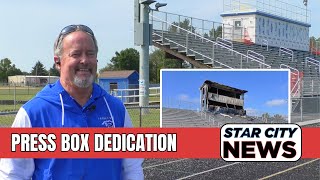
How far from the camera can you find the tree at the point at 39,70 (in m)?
101

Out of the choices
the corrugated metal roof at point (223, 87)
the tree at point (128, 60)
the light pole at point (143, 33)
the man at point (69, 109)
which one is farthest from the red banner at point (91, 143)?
the tree at point (128, 60)

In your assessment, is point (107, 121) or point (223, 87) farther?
point (223, 87)

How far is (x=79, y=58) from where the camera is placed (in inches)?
111

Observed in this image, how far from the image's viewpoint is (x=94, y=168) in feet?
9.44

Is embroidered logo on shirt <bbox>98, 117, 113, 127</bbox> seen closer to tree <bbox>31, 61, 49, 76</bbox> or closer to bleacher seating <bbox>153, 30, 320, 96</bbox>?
bleacher seating <bbox>153, 30, 320, 96</bbox>

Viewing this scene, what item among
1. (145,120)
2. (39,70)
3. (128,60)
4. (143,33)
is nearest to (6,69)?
(39,70)

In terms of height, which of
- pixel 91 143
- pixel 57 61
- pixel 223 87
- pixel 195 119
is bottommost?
pixel 195 119

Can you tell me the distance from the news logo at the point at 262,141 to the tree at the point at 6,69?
90956 mm

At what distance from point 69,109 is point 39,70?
338ft

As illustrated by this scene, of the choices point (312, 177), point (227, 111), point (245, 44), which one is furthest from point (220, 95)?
point (245, 44)

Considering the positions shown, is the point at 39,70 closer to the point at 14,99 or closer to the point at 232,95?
the point at 14,99

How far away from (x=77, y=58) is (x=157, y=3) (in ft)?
64.7

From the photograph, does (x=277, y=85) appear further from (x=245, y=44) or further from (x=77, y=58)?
(x=245, y=44)

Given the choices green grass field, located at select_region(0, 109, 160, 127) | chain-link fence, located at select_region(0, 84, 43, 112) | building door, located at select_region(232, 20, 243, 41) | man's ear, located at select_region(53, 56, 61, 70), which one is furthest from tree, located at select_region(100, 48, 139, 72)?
man's ear, located at select_region(53, 56, 61, 70)
